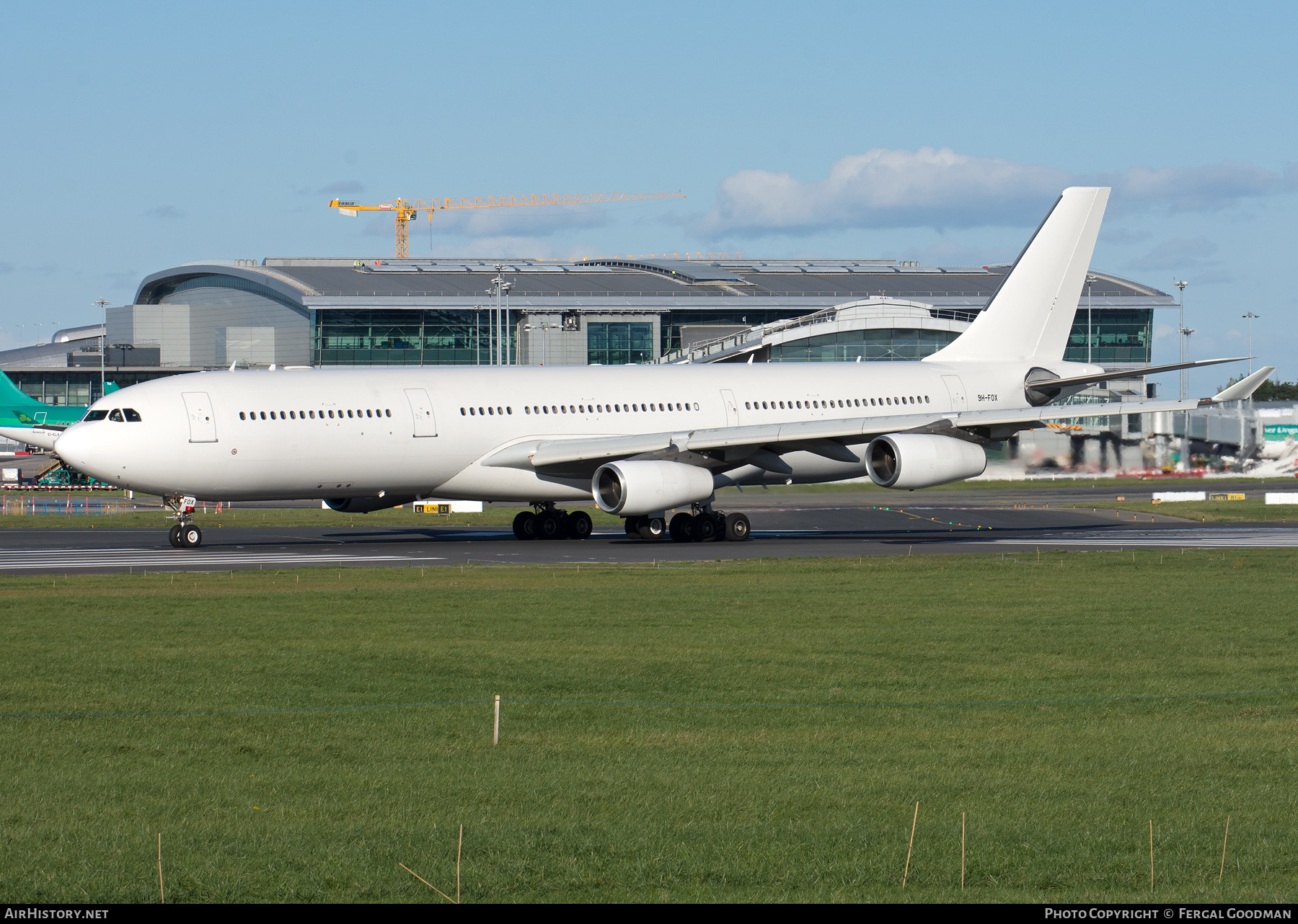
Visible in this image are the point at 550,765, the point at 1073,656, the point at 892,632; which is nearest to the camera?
the point at 550,765

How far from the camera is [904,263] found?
5945 inches

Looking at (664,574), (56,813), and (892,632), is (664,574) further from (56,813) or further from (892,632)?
(56,813)

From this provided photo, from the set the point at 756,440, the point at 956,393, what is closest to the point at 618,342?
the point at 956,393

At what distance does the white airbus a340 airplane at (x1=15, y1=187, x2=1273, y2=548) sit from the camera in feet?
123

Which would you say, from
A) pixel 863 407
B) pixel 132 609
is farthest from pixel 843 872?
pixel 863 407

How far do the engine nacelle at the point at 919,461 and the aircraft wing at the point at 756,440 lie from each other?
43 centimetres

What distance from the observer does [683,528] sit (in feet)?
137

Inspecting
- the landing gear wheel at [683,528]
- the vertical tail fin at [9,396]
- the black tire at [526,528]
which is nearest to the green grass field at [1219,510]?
the landing gear wheel at [683,528]

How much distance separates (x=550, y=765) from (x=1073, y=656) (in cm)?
900

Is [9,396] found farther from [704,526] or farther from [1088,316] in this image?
[1088,316]

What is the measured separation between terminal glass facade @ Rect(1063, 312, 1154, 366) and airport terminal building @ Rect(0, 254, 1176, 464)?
127 millimetres

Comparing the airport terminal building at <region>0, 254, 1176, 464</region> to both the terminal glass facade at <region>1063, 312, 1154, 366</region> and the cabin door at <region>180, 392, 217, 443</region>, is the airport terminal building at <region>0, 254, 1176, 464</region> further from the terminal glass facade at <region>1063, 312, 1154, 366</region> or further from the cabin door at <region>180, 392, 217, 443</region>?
the cabin door at <region>180, 392, 217, 443</region>

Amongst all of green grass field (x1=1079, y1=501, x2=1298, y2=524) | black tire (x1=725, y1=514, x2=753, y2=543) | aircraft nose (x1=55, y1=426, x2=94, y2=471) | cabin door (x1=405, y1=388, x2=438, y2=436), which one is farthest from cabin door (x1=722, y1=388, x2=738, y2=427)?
green grass field (x1=1079, y1=501, x2=1298, y2=524)

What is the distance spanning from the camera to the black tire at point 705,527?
136 ft
